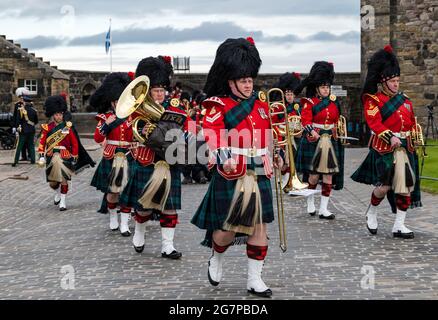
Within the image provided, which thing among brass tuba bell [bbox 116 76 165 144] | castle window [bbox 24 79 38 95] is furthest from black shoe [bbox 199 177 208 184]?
castle window [bbox 24 79 38 95]

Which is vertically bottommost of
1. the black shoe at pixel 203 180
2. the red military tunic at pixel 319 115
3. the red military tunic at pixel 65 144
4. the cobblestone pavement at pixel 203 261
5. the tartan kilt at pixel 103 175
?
the black shoe at pixel 203 180

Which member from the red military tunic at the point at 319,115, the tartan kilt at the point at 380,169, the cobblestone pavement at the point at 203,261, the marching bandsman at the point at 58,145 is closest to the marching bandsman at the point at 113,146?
the cobblestone pavement at the point at 203,261

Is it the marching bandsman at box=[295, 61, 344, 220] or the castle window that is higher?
the castle window

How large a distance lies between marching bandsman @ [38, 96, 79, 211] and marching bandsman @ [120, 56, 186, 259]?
4167mm

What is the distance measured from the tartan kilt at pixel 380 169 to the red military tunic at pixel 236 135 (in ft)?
10.3

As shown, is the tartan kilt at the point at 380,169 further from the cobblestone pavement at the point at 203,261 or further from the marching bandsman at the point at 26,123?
the marching bandsman at the point at 26,123

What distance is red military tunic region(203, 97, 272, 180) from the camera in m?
7.24

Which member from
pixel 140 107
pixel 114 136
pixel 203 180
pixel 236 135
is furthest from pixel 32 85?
pixel 236 135

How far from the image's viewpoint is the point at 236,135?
728cm

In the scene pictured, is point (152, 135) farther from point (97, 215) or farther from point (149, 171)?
point (97, 215)

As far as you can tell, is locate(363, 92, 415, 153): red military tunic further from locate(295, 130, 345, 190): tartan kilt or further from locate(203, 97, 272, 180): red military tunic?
locate(203, 97, 272, 180): red military tunic

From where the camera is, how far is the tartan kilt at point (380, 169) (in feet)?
33.1

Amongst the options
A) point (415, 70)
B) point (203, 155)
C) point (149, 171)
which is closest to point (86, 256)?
point (149, 171)

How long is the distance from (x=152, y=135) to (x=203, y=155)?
0.76 metres
